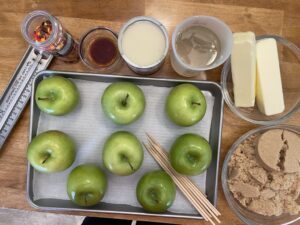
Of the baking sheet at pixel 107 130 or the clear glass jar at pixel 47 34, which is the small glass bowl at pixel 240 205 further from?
the clear glass jar at pixel 47 34

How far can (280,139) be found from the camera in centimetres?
72

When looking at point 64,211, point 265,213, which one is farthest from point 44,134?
point 265,213

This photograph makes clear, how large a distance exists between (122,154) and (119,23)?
1.03 feet

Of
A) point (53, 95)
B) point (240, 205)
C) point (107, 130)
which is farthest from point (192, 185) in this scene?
point (53, 95)

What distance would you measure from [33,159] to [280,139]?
534 millimetres

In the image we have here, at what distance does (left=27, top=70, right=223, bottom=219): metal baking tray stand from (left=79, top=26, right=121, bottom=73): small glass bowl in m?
0.03

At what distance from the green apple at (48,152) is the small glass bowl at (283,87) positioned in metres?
0.38

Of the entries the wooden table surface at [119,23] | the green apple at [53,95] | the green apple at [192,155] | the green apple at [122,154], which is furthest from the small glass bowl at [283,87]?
the green apple at [53,95]

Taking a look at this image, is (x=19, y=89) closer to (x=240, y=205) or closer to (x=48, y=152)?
(x=48, y=152)

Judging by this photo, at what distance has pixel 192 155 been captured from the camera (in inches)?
26.7

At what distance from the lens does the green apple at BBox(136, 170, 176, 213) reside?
0.67m

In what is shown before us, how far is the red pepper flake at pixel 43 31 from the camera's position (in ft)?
2.26

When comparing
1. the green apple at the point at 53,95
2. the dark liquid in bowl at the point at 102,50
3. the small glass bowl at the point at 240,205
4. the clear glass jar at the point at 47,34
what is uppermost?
the clear glass jar at the point at 47,34

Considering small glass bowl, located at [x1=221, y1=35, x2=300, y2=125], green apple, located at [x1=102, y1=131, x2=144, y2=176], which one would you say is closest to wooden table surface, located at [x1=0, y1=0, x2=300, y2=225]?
small glass bowl, located at [x1=221, y1=35, x2=300, y2=125]
